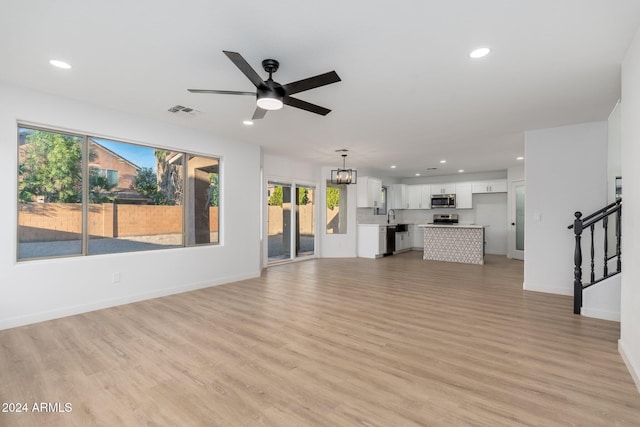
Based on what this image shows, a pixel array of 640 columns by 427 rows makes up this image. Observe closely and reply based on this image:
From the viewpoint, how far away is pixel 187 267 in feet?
16.3

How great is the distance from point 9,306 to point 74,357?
1379mm

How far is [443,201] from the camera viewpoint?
32.5ft

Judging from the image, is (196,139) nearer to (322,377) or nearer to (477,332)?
(322,377)

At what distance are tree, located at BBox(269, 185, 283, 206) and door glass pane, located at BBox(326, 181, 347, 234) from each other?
163cm

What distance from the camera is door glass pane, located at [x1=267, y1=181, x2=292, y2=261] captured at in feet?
24.5

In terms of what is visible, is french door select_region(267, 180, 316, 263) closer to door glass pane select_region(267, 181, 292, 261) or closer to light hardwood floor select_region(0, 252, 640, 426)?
door glass pane select_region(267, 181, 292, 261)

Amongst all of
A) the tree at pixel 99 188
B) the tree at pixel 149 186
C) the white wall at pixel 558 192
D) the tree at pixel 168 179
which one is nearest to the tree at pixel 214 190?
the tree at pixel 168 179

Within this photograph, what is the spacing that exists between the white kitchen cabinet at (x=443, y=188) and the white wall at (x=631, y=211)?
7.28 metres

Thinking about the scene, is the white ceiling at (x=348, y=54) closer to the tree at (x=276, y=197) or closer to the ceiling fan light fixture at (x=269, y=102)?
the ceiling fan light fixture at (x=269, y=102)

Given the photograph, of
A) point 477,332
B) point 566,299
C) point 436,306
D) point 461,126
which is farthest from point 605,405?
point 461,126

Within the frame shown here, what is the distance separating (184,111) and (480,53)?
136 inches

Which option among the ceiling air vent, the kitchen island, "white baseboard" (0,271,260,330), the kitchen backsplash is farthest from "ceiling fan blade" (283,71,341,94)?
the kitchen backsplash

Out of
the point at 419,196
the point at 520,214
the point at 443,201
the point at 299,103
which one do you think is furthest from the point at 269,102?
the point at 419,196

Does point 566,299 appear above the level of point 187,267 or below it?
below
